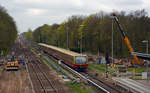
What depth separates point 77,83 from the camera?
23.5 m

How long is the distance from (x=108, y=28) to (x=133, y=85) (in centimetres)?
2962

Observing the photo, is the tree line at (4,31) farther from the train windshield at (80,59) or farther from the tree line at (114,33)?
the train windshield at (80,59)

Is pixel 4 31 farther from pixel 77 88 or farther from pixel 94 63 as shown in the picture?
pixel 77 88

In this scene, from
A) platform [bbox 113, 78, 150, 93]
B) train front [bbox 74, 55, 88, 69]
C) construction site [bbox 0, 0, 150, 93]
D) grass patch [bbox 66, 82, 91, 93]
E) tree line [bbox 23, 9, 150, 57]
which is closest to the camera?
platform [bbox 113, 78, 150, 93]

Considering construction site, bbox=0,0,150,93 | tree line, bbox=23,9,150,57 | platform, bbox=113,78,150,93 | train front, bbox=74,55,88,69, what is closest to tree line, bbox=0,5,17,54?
construction site, bbox=0,0,150,93

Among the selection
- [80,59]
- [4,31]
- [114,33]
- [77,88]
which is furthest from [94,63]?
[77,88]

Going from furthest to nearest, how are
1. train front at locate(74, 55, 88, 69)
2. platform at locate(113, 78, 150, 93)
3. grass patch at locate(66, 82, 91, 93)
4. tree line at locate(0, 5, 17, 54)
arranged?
tree line at locate(0, 5, 17, 54) < train front at locate(74, 55, 88, 69) < grass patch at locate(66, 82, 91, 93) < platform at locate(113, 78, 150, 93)

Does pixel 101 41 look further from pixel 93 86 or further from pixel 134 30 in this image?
pixel 93 86

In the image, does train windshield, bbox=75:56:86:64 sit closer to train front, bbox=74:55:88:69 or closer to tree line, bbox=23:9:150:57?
train front, bbox=74:55:88:69

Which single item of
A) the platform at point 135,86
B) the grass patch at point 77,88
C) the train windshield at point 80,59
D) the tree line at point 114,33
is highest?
the tree line at point 114,33

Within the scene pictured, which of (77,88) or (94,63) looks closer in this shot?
(77,88)

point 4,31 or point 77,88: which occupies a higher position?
point 4,31

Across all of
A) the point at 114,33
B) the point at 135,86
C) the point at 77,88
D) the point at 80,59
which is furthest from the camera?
the point at 114,33

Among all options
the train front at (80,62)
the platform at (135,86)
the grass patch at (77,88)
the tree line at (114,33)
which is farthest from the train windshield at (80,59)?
the platform at (135,86)
